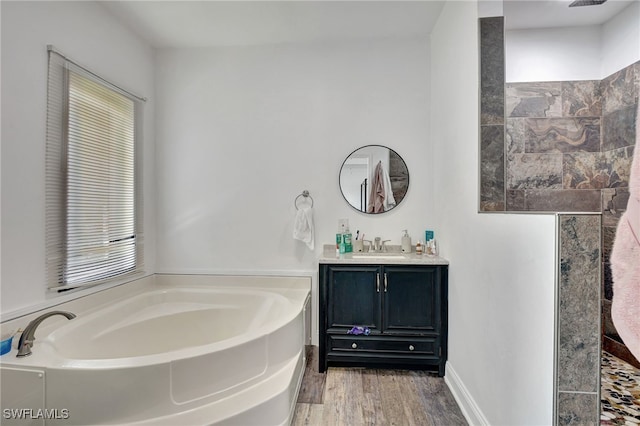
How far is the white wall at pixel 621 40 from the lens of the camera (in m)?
1.49

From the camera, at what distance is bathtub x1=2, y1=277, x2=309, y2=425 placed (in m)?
1.30

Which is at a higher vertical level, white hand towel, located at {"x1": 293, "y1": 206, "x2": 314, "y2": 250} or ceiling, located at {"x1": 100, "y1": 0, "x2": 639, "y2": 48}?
ceiling, located at {"x1": 100, "y1": 0, "x2": 639, "y2": 48}

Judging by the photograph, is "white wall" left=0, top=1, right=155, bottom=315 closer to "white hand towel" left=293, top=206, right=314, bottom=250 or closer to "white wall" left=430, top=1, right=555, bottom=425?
"white hand towel" left=293, top=206, right=314, bottom=250

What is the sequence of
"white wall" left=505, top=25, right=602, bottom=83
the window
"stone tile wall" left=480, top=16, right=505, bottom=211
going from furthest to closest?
the window → "white wall" left=505, top=25, right=602, bottom=83 → "stone tile wall" left=480, top=16, right=505, bottom=211

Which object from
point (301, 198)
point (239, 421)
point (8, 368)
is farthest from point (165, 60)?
point (239, 421)

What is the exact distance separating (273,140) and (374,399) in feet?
7.55

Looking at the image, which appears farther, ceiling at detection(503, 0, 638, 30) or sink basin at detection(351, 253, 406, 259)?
sink basin at detection(351, 253, 406, 259)

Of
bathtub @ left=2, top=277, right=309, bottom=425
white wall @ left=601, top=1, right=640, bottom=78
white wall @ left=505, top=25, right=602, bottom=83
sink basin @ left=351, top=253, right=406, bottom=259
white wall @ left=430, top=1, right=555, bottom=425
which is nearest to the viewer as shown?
white wall @ left=430, top=1, right=555, bottom=425

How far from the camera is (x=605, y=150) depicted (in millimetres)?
1689

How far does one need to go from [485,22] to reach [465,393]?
7.52 ft

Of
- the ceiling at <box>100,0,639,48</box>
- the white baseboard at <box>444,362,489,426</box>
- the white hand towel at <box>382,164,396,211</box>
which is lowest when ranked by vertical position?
the white baseboard at <box>444,362,489,426</box>

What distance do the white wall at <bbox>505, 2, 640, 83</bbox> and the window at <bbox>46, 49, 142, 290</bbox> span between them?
294cm

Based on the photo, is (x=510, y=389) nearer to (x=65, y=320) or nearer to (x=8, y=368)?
(x=8, y=368)

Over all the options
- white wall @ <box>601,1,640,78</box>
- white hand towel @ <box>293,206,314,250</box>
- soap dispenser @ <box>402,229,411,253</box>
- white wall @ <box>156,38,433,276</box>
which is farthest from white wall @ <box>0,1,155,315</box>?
white wall @ <box>601,1,640,78</box>
